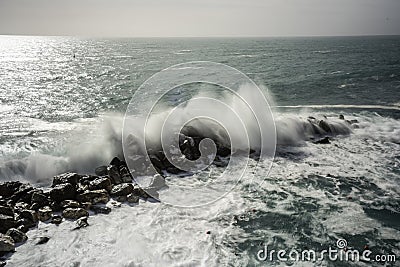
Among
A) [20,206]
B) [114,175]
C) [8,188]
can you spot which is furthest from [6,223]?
[114,175]

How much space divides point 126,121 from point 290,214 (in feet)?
32.2

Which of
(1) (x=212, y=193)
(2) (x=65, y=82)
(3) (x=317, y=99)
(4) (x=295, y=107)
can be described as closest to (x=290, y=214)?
(1) (x=212, y=193)

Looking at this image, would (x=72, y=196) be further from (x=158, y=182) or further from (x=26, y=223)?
(x=158, y=182)

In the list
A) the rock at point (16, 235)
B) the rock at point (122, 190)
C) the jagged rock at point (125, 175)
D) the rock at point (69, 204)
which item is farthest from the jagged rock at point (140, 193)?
the rock at point (16, 235)

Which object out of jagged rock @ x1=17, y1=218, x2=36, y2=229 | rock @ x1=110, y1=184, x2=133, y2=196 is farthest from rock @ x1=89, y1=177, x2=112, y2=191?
jagged rock @ x1=17, y1=218, x2=36, y2=229

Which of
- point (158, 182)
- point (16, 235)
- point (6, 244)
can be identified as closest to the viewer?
point (6, 244)

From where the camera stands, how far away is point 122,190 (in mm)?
10141

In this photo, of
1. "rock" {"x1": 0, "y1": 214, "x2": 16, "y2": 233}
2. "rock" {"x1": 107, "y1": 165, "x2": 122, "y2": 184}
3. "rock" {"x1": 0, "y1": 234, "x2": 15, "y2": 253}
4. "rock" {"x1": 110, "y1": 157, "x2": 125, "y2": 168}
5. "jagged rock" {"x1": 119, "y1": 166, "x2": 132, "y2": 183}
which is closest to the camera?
"rock" {"x1": 0, "y1": 234, "x2": 15, "y2": 253}

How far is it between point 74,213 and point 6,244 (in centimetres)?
191

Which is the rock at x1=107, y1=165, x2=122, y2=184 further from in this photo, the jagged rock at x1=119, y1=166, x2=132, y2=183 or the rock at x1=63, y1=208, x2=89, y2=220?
the rock at x1=63, y1=208, x2=89, y2=220

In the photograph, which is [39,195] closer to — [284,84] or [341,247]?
[341,247]

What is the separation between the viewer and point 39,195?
365 inches

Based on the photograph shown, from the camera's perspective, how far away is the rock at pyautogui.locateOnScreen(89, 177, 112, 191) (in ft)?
33.3

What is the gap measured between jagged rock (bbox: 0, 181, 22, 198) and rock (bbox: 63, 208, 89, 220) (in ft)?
8.42
